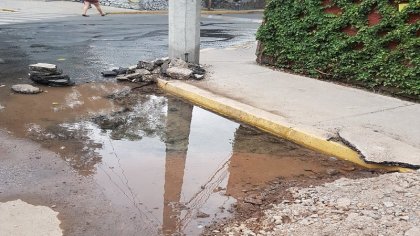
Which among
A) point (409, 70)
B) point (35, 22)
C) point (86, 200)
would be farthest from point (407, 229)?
point (35, 22)

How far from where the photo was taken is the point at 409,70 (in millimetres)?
6953

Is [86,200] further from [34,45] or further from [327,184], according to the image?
[34,45]

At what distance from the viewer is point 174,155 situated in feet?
16.7

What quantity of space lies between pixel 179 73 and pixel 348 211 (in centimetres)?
527

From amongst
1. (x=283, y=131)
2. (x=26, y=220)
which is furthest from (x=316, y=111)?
(x=26, y=220)

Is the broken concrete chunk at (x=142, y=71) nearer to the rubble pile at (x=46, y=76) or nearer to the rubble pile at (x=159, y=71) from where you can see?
the rubble pile at (x=159, y=71)

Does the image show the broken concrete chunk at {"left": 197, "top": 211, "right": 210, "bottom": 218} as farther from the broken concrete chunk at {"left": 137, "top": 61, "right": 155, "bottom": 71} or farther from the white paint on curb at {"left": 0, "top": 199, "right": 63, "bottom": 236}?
the broken concrete chunk at {"left": 137, "top": 61, "right": 155, "bottom": 71}

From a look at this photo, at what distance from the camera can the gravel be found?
3.38 meters

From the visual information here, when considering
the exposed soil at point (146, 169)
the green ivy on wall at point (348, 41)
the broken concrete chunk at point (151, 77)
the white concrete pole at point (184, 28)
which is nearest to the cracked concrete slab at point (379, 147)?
the exposed soil at point (146, 169)

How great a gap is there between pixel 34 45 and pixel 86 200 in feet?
31.3

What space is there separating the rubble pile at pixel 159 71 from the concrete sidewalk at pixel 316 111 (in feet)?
0.98

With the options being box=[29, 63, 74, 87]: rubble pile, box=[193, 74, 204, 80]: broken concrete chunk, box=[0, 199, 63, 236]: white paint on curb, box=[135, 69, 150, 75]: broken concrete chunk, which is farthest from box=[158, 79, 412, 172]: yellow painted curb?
box=[0, 199, 63, 236]: white paint on curb

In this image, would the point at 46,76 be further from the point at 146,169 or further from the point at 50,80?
the point at 146,169

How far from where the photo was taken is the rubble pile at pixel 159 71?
8.48 meters
